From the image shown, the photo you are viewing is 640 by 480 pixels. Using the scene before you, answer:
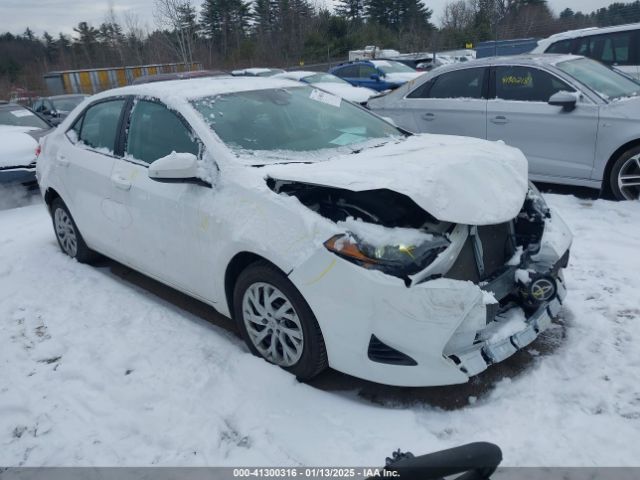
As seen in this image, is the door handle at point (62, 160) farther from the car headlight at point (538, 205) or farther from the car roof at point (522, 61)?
the car roof at point (522, 61)

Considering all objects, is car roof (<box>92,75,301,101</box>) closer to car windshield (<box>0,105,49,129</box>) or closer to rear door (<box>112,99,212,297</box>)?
rear door (<box>112,99,212,297</box>)

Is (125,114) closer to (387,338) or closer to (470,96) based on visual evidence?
(387,338)

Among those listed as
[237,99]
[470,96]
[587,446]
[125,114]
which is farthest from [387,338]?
[470,96]

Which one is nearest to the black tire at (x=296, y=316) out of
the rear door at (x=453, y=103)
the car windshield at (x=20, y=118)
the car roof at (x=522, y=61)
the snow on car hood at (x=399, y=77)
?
the rear door at (x=453, y=103)

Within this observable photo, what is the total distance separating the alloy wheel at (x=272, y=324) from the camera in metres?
2.97

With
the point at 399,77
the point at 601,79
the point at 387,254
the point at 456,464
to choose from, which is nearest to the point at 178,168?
the point at 387,254

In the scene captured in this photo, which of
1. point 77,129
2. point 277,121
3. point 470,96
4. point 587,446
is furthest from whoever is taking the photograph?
point 470,96

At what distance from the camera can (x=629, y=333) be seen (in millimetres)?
3309

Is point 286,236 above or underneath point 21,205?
above

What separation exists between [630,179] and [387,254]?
4.22 metres

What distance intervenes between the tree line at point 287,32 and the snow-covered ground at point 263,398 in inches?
969

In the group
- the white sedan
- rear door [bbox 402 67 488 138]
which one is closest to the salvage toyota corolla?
rear door [bbox 402 67 488 138]

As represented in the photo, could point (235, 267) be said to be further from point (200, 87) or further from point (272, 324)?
point (200, 87)

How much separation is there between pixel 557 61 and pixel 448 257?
186 inches
